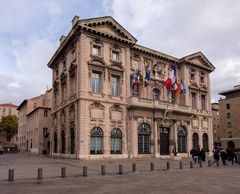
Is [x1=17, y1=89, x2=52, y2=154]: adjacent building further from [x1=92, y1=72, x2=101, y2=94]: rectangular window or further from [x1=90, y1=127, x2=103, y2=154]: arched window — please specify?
[x1=92, y1=72, x2=101, y2=94]: rectangular window

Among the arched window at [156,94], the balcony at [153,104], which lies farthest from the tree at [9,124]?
the balcony at [153,104]

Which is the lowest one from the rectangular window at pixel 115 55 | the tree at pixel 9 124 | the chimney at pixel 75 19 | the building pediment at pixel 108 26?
the tree at pixel 9 124

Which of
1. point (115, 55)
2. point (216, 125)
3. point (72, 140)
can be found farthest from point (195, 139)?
point (216, 125)

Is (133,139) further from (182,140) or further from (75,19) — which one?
(75,19)

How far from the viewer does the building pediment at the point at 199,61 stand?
135 feet

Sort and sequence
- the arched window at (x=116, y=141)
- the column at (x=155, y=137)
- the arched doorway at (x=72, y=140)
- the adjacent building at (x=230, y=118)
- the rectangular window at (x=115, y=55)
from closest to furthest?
the arched doorway at (x=72, y=140) → the arched window at (x=116, y=141) → the rectangular window at (x=115, y=55) → the column at (x=155, y=137) → the adjacent building at (x=230, y=118)

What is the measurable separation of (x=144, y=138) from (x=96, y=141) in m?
6.36

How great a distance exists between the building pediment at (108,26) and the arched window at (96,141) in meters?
11.1

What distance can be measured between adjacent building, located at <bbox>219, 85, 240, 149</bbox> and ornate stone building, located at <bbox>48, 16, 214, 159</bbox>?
30.4 metres

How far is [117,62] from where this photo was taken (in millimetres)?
33219

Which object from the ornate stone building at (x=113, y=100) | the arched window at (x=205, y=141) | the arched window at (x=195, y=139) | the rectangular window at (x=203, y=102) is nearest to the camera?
the ornate stone building at (x=113, y=100)

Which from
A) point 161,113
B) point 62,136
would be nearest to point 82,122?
point 62,136

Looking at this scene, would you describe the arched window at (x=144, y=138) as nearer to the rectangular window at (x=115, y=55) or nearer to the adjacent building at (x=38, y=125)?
the rectangular window at (x=115, y=55)

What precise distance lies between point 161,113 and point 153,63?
23.2ft
